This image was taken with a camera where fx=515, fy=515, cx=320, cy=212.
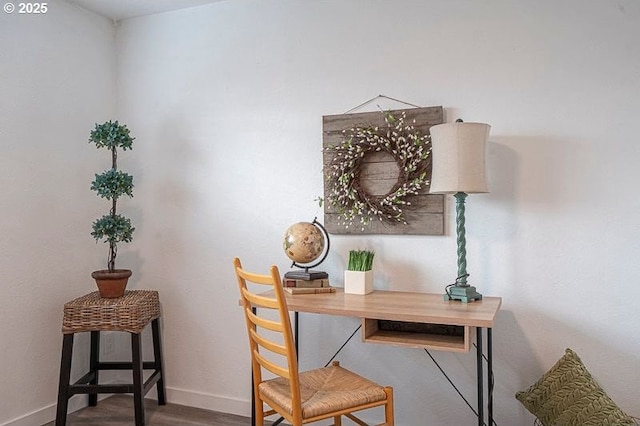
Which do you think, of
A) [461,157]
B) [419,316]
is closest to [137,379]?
[419,316]

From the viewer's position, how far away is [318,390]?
2.04 m

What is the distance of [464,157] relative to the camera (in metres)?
2.11

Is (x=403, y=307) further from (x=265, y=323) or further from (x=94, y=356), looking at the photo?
(x=94, y=356)

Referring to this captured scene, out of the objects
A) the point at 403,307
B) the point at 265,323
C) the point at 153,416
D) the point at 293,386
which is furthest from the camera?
the point at 153,416

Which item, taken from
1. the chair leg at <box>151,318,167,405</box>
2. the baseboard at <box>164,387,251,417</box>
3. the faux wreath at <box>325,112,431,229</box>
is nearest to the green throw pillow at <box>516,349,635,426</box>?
the faux wreath at <box>325,112,431,229</box>

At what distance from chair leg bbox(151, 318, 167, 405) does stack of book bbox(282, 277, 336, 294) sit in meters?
0.96

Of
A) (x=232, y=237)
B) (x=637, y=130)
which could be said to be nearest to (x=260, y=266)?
(x=232, y=237)

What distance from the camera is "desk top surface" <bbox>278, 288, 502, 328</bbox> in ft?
6.29

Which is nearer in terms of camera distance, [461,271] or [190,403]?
[461,271]

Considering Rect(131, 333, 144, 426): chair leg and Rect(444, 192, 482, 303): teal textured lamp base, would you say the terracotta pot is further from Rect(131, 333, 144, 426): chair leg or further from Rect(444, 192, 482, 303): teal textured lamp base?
Rect(444, 192, 482, 303): teal textured lamp base

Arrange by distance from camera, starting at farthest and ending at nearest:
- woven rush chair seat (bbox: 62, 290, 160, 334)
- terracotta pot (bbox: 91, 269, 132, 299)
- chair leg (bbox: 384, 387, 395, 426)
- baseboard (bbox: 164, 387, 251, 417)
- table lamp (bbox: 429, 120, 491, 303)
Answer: baseboard (bbox: 164, 387, 251, 417)
terracotta pot (bbox: 91, 269, 132, 299)
woven rush chair seat (bbox: 62, 290, 160, 334)
table lamp (bbox: 429, 120, 491, 303)
chair leg (bbox: 384, 387, 395, 426)

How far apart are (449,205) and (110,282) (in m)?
1.77

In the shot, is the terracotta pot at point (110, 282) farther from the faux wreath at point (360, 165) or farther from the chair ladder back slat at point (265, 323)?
the faux wreath at point (360, 165)

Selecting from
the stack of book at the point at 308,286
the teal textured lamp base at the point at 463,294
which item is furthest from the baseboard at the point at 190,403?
the teal textured lamp base at the point at 463,294
